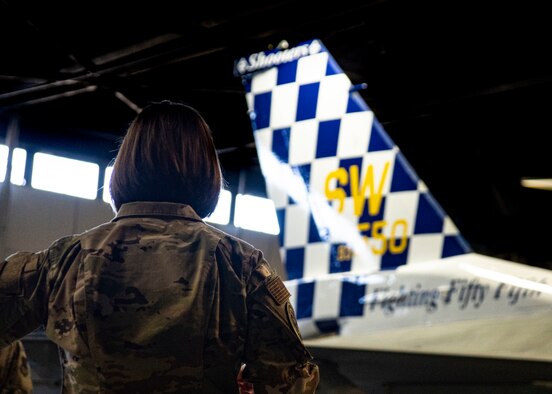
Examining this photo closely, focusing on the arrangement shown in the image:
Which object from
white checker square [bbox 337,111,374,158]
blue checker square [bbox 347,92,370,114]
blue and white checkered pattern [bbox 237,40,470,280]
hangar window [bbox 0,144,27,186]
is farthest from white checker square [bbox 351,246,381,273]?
hangar window [bbox 0,144,27,186]

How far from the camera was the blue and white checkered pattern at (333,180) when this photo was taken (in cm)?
239

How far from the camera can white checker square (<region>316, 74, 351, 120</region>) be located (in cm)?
260

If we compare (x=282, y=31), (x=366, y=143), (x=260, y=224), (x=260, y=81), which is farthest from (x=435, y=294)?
(x=260, y=224)

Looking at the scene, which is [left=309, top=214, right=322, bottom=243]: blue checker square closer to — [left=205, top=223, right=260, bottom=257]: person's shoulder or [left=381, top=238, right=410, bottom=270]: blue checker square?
[left=381, top=238, right=410, bottom=270]: blue checker square

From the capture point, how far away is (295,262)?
107 inches

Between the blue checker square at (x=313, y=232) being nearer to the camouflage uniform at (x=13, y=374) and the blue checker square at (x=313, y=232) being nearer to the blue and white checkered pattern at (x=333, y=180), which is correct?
the blue and white checkered pattern at (x=333, y=180)

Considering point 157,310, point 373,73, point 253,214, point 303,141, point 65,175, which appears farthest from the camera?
point 253,214

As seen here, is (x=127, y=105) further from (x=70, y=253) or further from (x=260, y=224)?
(x=70, y=253)

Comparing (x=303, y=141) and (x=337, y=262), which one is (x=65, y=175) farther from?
(x=337, y=262)

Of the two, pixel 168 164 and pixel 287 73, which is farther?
pixel 287 73

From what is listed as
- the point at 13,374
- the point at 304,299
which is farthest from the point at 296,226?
the point at 13,374

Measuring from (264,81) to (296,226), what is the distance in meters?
0.65

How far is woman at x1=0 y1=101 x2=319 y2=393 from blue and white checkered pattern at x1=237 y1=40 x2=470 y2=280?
1.53 m

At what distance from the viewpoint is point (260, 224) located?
948 centimetres
